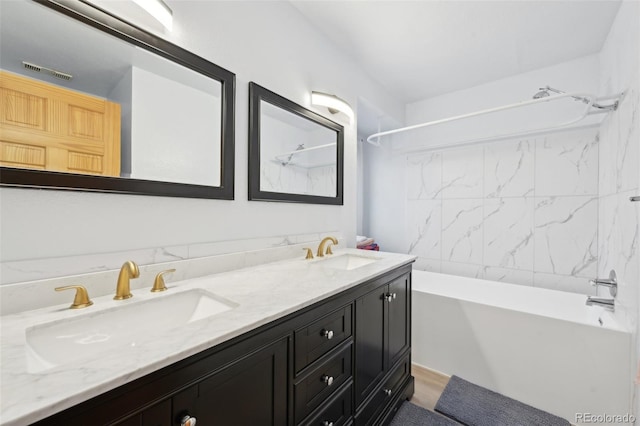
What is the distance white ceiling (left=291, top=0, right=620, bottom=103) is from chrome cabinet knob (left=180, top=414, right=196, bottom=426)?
212 centimetres

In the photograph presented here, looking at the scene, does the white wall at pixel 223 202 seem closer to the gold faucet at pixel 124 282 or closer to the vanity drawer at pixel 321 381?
the gold faucet at pixel 124 282

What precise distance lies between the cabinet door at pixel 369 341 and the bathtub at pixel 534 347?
0.92 metres

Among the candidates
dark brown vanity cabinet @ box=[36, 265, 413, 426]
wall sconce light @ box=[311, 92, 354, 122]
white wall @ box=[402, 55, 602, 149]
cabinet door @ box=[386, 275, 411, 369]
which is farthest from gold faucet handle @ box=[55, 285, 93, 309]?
white wall @ box=[402, 55, 602, 149]

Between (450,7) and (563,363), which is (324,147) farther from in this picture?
(563,363)

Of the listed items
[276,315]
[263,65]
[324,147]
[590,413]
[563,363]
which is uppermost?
[263,65]

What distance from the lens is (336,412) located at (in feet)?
3.66

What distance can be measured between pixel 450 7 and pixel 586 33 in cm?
116

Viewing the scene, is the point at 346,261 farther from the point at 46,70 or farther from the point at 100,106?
the point at 46,70

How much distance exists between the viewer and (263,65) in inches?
60.4

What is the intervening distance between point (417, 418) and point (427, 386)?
1.30 ft

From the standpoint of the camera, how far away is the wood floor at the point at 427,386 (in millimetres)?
1815

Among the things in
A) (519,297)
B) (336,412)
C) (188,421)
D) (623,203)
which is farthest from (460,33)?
(188,421)

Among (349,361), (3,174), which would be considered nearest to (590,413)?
(349,361)

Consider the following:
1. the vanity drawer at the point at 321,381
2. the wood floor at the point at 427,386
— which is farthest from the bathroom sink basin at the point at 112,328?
the wood floor at the point at 427,386
